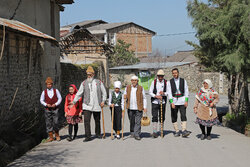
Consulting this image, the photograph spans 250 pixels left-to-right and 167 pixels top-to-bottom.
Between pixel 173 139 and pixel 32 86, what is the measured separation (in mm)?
5157

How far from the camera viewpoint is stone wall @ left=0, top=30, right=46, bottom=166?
842 cm

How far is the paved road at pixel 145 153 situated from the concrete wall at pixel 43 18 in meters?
4.03

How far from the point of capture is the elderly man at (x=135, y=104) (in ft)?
30.4

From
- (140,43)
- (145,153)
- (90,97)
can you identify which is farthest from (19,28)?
(140,43)

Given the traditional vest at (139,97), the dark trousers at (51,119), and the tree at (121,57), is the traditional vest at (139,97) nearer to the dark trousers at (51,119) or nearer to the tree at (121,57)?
the dark trousers at (51,119)

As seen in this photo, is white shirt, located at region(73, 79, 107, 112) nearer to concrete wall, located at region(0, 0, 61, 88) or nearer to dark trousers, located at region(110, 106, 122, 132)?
dark trousers, located at region(110, 106, 122, 132)

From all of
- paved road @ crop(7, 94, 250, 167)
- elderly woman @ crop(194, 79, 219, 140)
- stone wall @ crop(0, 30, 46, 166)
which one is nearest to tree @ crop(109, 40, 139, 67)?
stone wall @ crop(0, 30, 46, 166)

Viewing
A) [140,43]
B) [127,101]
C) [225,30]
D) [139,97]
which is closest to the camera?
[139,97]

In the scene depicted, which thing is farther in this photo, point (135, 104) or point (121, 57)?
point (121, 57)

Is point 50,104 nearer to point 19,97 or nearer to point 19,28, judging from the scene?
point 19,97

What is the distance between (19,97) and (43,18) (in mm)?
4289

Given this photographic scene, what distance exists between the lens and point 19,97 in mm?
10539

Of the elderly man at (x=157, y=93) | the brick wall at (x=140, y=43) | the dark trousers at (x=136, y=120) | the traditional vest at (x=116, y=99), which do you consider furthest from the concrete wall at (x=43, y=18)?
the brick wall at (x=140, y=43)

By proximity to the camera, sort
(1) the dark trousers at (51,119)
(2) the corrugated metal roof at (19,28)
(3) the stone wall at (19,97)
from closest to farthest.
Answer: (2) the corrugated metal roof at (19,28) → (3) the stone wall at (19,97) → (1) the dark trousers at (51,119)
